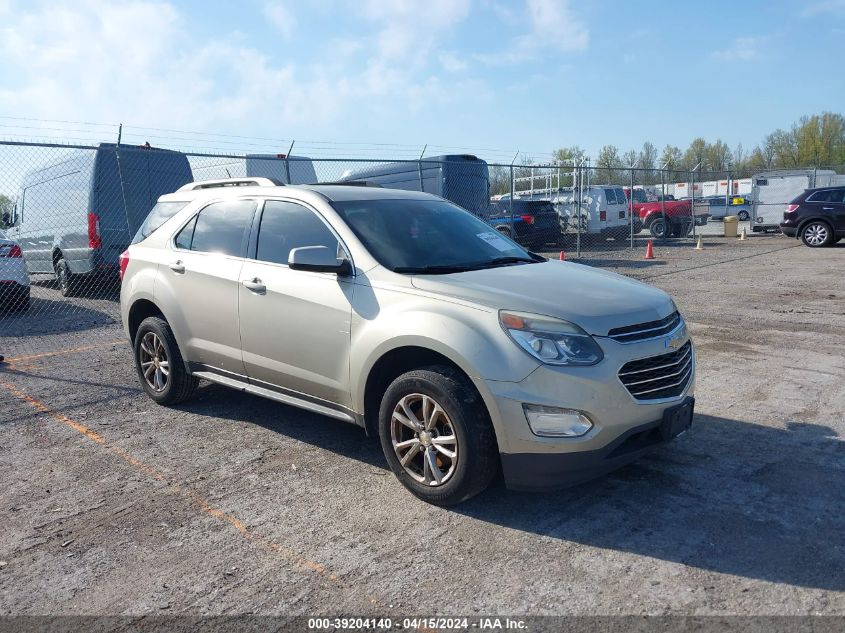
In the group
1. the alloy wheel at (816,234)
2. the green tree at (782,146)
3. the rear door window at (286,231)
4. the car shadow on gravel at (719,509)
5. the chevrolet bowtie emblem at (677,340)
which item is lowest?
the car shadow on gravel at (719,509)

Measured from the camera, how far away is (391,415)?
159 inches

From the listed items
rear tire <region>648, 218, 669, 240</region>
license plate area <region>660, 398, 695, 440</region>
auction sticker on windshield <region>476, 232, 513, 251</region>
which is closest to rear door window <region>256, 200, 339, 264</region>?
auction sticker on windshield <region>476, 232, 513, 251</region>

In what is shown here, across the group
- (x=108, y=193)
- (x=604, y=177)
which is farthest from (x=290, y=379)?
(x=604, y=177)

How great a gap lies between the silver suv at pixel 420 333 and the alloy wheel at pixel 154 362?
0.11 feet

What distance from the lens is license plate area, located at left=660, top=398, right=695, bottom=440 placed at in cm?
379

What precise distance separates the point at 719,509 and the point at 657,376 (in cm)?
79

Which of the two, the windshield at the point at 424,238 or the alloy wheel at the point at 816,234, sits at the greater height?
the windshield at the point at 424,238

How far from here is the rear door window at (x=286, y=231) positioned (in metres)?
4.70

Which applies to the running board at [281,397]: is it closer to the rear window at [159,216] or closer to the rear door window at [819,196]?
the rear window at [159,216]

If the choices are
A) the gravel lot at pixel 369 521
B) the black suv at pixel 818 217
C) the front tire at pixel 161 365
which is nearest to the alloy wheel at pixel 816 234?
the black suv at pixel 818 217

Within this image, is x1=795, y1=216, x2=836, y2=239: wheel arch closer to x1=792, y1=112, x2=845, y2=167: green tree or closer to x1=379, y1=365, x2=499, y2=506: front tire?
x1=379, y1=365, x2=499, y2=506: front tire

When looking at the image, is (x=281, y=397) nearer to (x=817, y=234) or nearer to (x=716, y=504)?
(x=716, y=504)

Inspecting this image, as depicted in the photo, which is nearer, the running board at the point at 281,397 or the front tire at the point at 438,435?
the front tire at the point at 438,435

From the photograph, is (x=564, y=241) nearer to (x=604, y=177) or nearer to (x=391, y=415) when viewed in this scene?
(x=604, y=177)
